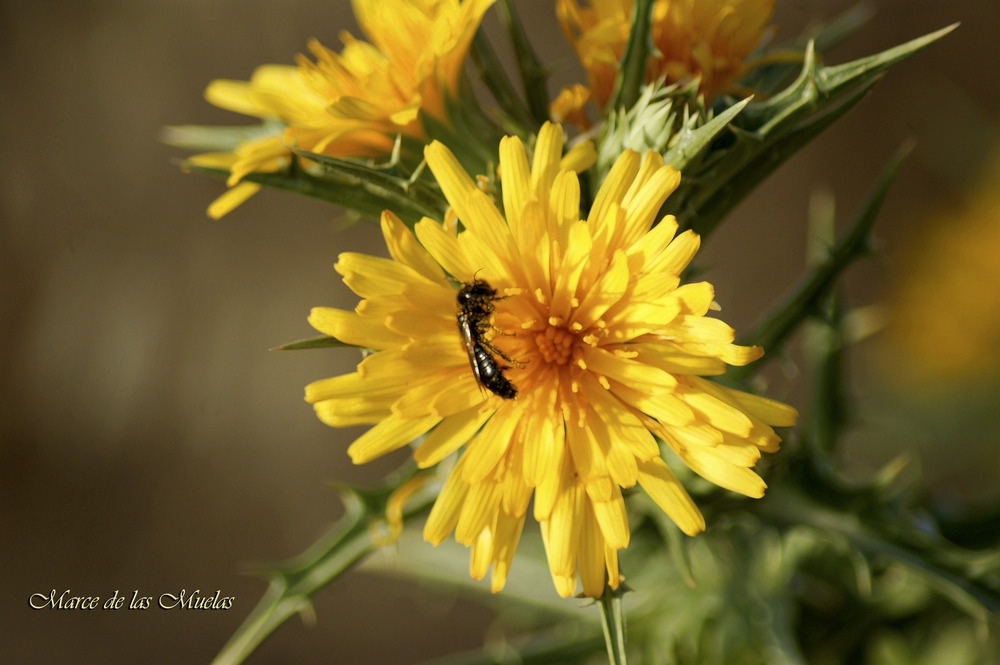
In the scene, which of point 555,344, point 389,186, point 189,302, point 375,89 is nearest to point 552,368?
point 555,344

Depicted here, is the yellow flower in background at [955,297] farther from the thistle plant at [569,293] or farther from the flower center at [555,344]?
the flower center at [555,344]

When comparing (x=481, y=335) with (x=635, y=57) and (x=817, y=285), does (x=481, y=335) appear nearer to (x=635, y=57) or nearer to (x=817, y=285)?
(x=635, y=57)

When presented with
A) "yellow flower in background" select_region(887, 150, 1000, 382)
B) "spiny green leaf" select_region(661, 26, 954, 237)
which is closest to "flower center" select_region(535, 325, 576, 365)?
"spiny green leaf" select_region(661, 26, 954, 237)

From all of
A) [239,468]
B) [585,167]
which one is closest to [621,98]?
[585,167]

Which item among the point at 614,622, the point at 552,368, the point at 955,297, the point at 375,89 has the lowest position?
the point at 955,297

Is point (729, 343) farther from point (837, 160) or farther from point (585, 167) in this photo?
point (837, 160)

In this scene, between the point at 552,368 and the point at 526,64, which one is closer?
the point at 552,368

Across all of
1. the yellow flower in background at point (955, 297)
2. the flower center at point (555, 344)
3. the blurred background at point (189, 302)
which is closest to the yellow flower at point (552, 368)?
the flower center at point (555, 344)

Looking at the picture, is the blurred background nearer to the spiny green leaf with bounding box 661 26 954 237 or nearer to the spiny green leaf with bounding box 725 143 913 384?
the spiny green leaf with bounding box 725 143 913 384
